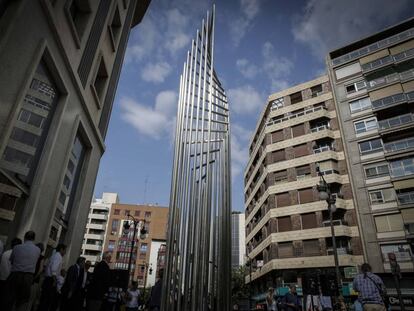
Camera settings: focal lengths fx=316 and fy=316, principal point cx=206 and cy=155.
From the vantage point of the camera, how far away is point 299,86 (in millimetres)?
38500

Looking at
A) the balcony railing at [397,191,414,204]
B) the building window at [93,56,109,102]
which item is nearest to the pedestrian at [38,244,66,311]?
the building window at [93,56,109,102]

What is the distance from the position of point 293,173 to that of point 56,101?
2847cm

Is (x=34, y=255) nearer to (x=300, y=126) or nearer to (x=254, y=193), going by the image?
(x=300, y=126)

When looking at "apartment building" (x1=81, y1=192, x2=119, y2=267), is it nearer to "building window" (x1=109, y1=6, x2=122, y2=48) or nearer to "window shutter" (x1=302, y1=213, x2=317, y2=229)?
"window shutter" (x1=302, y1=213, x2=317, y2=229)

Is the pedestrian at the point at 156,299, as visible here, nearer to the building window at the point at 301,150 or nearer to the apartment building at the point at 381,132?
the apartment building at the point at 381,132

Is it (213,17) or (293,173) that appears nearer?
(213,17)

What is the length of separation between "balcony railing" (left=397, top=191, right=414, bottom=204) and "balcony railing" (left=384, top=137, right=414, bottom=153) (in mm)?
4245

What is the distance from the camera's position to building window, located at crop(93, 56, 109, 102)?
12.4 metres

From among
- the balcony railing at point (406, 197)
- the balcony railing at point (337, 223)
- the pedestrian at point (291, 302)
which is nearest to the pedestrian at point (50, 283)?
the pedestrian at point (291, 302)

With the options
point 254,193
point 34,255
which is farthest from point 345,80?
point 34,255

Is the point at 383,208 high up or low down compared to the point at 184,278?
up

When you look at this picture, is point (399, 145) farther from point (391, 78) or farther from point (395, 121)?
point (391, 78)

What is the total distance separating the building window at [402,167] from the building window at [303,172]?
24.6 ft

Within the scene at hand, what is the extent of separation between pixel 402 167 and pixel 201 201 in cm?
2794
